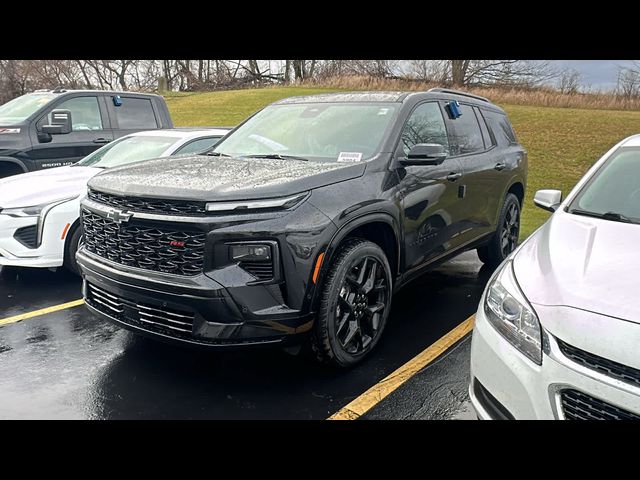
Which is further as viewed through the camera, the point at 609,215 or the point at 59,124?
the point at 59,124

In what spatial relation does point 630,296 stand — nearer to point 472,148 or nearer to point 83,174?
point 472,148

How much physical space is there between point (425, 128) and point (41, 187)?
3807 millimetres

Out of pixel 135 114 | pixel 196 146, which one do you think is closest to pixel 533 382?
pixel 196 146

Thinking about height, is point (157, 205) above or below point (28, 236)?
above

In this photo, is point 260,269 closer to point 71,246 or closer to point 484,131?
point 71,246

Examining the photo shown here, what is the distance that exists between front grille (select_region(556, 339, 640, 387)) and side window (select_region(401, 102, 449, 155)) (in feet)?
7.15

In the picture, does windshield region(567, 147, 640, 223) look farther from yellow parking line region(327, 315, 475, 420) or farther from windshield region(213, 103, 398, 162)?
windshield region(213, 103, 398, 162)

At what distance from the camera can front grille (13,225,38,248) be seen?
4863mm

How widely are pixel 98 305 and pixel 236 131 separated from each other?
204cm

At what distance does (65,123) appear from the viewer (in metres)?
7.05

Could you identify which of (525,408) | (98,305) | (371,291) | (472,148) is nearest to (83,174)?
(98,305)

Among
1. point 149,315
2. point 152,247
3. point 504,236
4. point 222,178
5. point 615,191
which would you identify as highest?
point 222,178

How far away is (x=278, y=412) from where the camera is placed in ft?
9.72

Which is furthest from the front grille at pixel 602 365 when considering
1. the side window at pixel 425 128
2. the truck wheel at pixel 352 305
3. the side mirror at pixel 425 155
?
the side window at pixel 425 128
